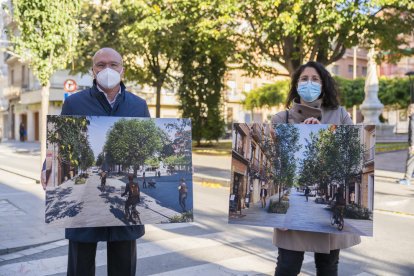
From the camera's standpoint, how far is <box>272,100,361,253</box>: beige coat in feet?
9.65

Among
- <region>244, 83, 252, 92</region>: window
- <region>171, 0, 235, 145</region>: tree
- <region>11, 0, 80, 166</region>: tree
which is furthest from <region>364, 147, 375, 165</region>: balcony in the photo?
<region>244, 83, 252, 92</region>: window

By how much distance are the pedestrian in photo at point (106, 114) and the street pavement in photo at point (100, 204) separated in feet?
0.58

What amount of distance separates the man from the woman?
98 cm

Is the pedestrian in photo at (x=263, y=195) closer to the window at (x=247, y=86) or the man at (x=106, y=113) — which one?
the man at (x=106, y=113)

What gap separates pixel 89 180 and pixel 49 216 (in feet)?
1.05

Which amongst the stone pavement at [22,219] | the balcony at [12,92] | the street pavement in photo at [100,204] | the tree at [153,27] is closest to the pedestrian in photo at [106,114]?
the street pavement in photo at [100,204]

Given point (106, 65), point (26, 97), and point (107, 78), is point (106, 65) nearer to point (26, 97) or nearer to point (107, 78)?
point (107, 78)

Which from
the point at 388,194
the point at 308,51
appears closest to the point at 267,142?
the point at 388,194

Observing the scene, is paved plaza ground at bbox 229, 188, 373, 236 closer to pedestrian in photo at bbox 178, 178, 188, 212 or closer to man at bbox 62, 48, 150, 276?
pedestrian in photo at bbox 178, 178, 188, 212

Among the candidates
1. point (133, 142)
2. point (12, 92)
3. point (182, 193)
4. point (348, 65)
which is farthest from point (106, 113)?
point (348, 65)

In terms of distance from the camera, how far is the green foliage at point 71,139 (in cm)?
279

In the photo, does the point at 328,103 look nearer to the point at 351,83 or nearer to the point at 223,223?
the point at 223,223

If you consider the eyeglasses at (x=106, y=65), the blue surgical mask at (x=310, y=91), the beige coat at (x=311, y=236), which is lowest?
the beige coat at (x=311, y=236)

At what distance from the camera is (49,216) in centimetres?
281
